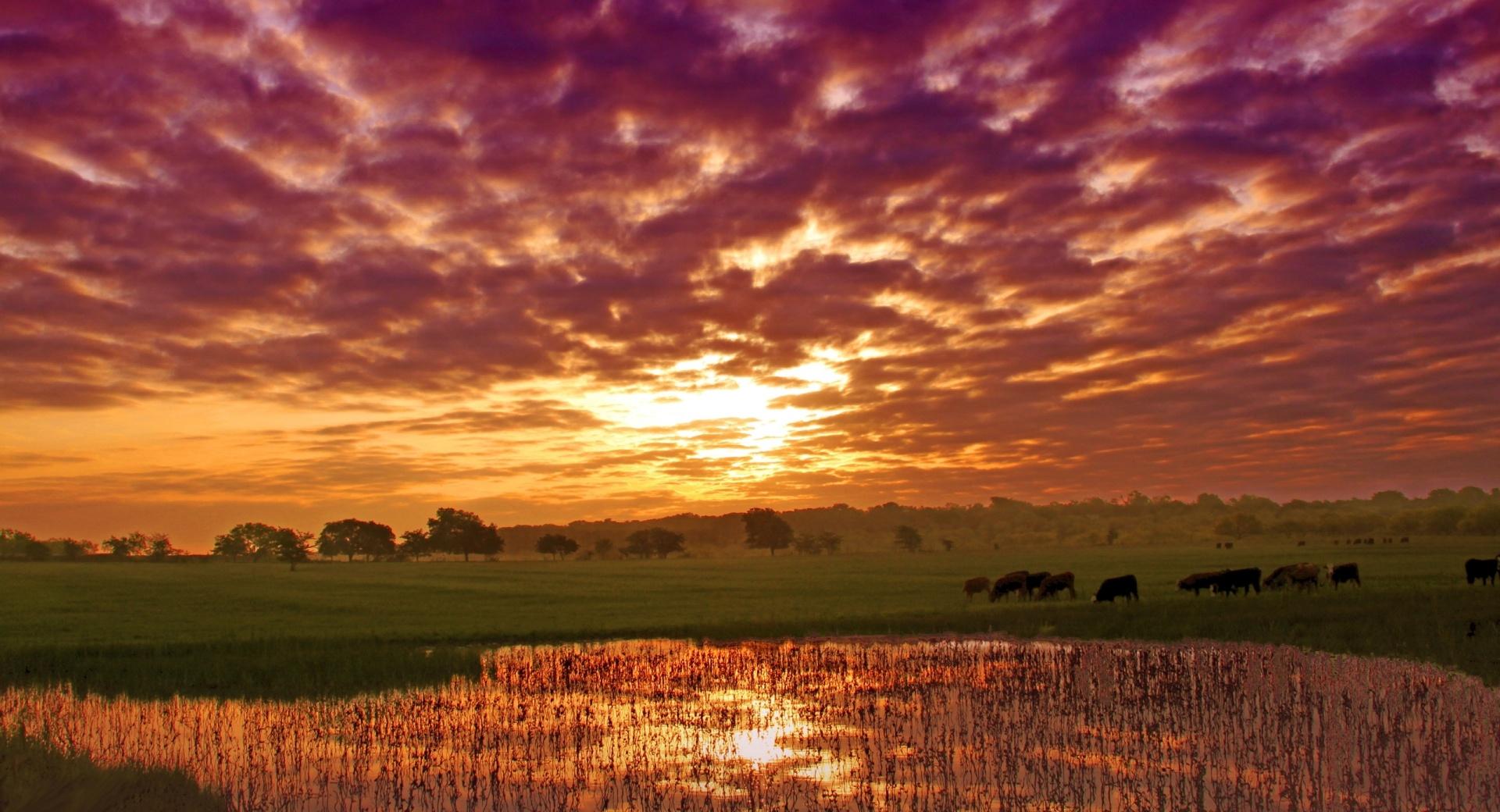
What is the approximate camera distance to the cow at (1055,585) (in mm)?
46125

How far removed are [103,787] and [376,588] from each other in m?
52.8

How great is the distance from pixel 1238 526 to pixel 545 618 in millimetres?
148652

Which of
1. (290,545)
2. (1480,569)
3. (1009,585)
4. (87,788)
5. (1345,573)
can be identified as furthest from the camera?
(290,545)

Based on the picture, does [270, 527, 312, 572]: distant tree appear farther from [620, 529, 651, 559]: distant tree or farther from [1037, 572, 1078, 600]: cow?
[1037, 572, 1078, 600]: cow

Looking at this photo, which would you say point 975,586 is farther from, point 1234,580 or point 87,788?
point 87,788

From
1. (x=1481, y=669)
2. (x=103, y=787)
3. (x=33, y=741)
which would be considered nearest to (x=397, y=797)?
(x=103, y=787)

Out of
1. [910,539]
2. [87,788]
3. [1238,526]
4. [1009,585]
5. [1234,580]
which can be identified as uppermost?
[87,788]

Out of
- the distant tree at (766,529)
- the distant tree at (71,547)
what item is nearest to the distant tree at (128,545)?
the distant tree at (71,547)

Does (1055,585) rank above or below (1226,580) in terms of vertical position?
below

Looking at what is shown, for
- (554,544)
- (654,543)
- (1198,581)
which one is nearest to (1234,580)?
(1198,581)

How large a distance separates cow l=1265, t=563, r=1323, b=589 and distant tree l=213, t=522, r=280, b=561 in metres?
160

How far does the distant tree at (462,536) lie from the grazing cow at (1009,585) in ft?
402

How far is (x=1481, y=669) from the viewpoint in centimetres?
2088

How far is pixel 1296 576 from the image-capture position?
47281 mm
